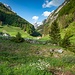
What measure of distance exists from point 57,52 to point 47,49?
2529mm

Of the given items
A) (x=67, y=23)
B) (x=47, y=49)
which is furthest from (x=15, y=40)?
(x=67, y=23)

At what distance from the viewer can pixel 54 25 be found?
50.3 m

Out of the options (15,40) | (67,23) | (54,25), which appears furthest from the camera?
(67,23)

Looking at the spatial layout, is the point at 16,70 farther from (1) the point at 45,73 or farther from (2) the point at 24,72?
(1) the point at 45,73

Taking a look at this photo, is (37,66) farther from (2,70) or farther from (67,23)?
(67,23)

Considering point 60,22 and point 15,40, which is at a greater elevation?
A: point 60,22

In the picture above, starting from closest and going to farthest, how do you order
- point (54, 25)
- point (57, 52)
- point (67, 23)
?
point (57, 52) < point (54, 25) < point (67, 23)

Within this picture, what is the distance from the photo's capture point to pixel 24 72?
34.2 feet

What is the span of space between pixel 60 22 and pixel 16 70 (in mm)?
76855

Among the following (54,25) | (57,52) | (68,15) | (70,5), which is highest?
(70,5)

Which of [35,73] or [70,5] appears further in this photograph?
[70,5]

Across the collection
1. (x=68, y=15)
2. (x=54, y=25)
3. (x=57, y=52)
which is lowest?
(x=57, y=52)

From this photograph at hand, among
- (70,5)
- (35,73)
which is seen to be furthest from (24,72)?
(70,5)

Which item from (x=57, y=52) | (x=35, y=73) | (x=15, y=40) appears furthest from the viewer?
(x=15, y=40)
